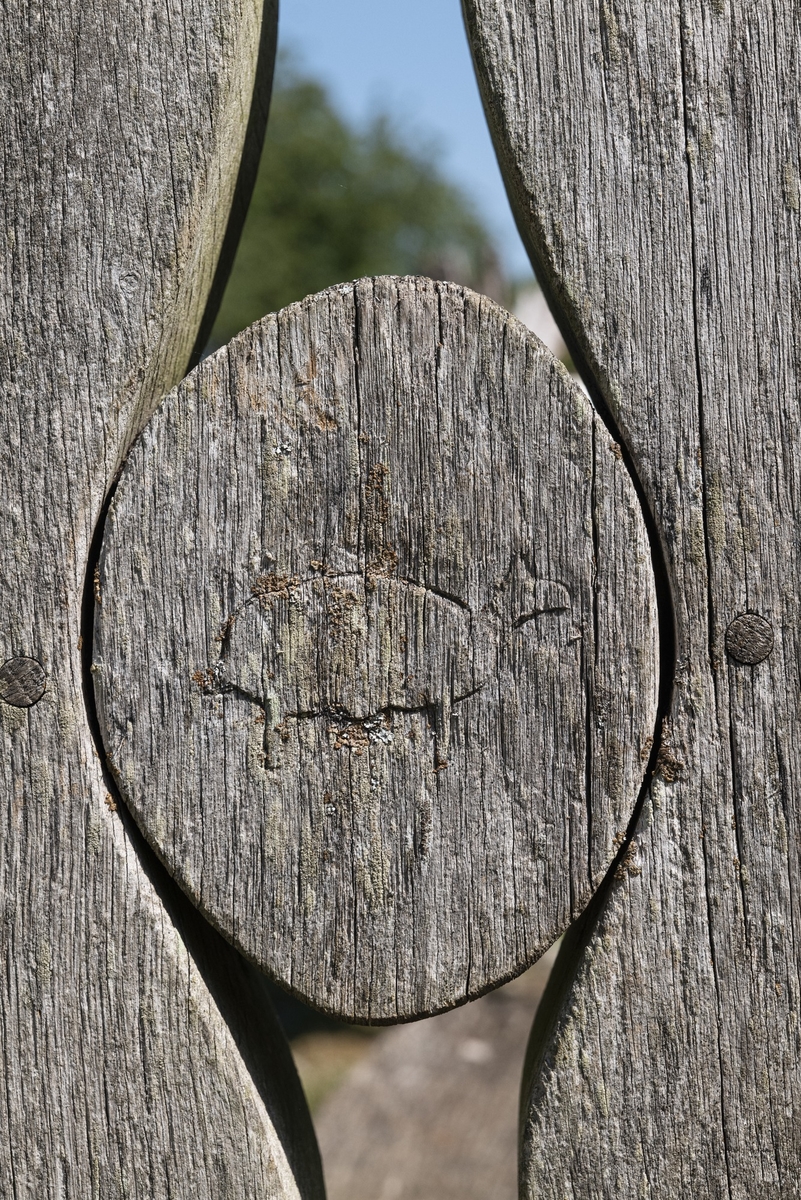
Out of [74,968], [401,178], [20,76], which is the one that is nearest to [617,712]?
[74,968]

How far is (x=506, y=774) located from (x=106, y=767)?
0.44m

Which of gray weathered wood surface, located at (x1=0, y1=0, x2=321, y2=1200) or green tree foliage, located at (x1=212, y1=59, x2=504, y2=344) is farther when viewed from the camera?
green tree foliage, located at (x1=212, y1=59, x2=504, y2=344)

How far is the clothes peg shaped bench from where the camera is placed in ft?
3.22

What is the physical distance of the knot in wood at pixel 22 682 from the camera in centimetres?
102

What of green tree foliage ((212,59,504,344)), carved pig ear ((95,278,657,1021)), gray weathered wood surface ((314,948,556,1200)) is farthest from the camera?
green tree foliage ((212,59,504,344))

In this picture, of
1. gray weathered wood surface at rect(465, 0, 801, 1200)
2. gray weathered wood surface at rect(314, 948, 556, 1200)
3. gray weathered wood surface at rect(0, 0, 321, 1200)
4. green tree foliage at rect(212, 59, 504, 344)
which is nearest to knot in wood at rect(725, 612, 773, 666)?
gray weathered wood surface at rect(465, 0, 801, 1200)

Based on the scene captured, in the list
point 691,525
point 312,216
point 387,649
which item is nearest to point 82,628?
point 387,649

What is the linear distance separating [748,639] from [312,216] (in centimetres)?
1453

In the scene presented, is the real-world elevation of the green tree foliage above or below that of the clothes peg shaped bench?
above

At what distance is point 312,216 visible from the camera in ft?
46.5

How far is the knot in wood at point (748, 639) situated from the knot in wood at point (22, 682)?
0.75 m

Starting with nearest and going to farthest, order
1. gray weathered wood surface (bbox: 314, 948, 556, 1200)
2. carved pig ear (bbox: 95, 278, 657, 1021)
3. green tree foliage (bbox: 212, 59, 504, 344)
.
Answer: carved pig ear (bbox: 95, 278, 657, 1021) → gray weathered wood surface (bbox: 314, 948, 556, 1200) → green tree foliage (bbox: 212, 59, 504, 344)

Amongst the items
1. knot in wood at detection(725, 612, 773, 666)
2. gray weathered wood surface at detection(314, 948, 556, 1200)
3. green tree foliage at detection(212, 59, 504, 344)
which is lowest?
gray weathered wood surface at detection(314, 948, 556, 1200)

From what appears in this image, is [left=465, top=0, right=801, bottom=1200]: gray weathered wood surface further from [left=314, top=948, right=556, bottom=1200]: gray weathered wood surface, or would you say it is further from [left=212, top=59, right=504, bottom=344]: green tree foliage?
[left=212, top=59, right=504, bottom=344]: green tree foliage
